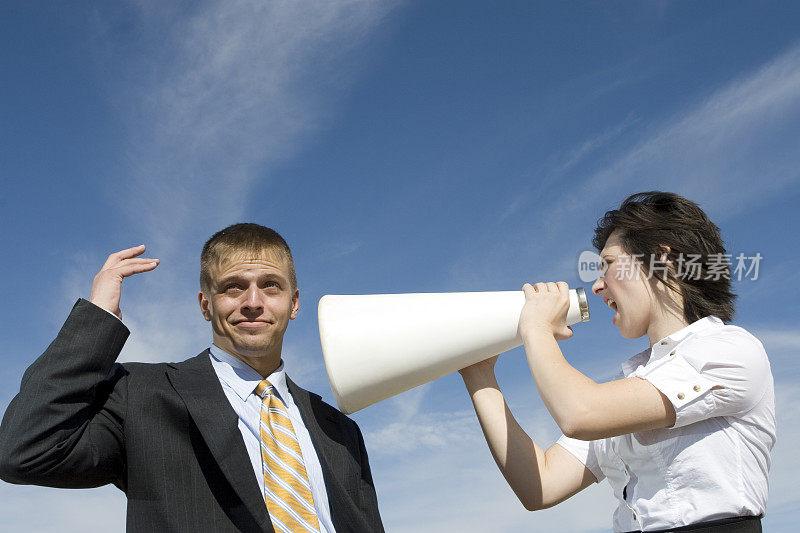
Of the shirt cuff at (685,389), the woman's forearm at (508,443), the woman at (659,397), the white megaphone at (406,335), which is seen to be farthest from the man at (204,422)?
the shirt cuff at (685,389)

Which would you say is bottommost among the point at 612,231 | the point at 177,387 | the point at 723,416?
the point at 723,416

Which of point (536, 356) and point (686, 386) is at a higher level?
point (536, 356)

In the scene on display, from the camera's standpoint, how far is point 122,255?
3357 mm

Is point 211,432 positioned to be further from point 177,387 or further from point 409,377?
point 409,377

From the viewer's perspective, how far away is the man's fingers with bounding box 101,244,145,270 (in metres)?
3.31

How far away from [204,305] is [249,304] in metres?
0.37

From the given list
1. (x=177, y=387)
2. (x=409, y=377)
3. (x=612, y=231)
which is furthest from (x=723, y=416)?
(x=177, y=387)

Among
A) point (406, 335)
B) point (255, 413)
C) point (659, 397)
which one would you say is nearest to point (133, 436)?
point (255, 413)

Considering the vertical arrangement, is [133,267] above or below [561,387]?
above

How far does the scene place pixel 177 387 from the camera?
3420 millimetres

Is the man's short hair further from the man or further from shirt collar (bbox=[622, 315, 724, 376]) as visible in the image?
shirt collar (bbox=[622, 315, 724, 376])

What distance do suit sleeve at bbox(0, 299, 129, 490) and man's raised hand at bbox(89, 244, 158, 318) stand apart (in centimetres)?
9

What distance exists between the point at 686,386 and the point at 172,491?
2364 millimetres

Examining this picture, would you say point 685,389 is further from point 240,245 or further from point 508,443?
point 240,245
